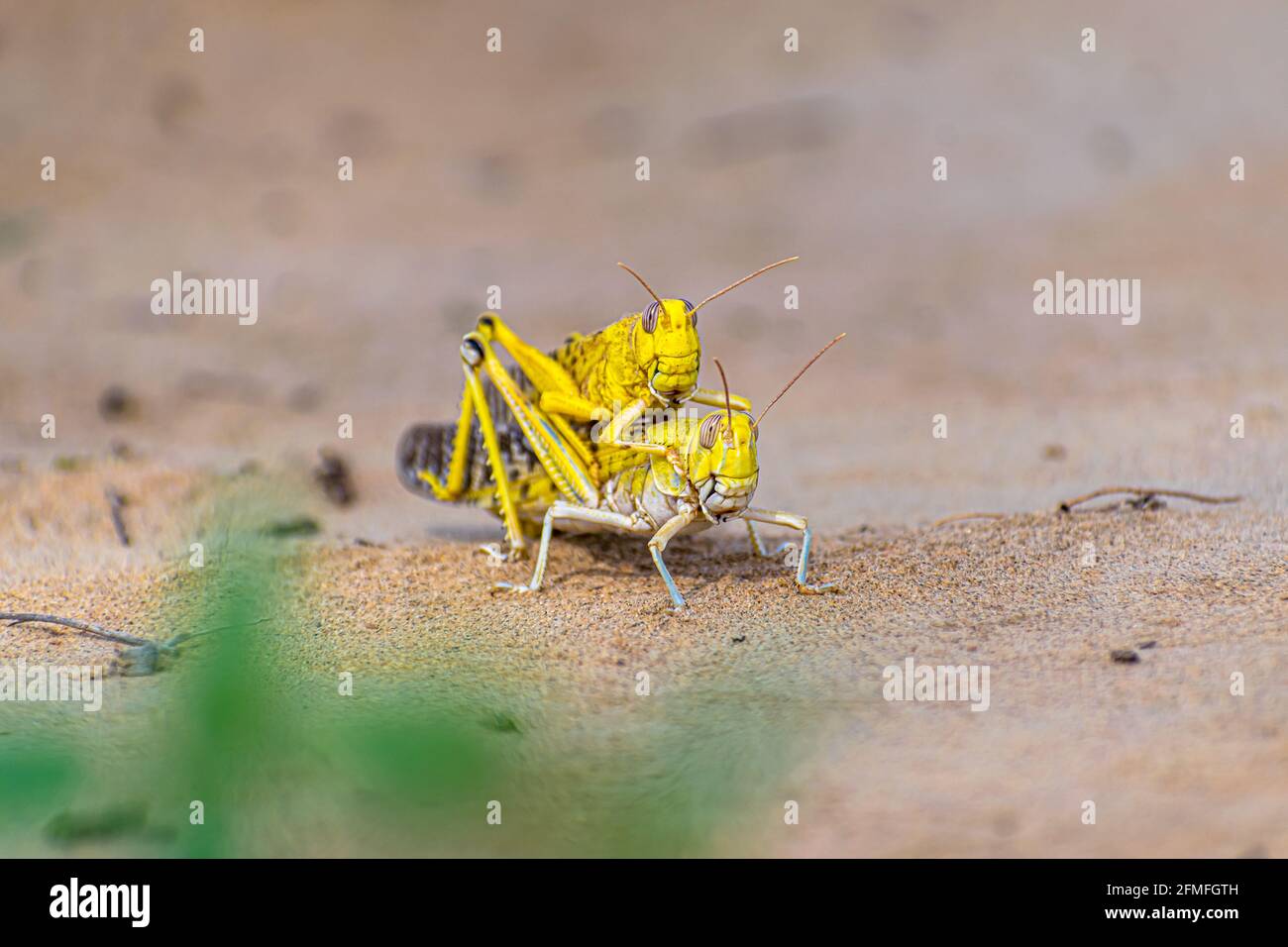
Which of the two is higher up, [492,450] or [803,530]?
[492,450]

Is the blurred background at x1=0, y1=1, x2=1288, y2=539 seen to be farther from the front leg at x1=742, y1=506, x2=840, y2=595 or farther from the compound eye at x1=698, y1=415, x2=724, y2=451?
the compound eye at x1=698, y1=415, x2=724, y2=451

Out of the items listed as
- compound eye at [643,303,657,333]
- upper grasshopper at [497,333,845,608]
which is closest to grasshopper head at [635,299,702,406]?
compound eye at [643,303,657,333]

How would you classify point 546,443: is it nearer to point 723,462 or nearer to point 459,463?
point 459,463

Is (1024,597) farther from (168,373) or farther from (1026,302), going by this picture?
(168,373)

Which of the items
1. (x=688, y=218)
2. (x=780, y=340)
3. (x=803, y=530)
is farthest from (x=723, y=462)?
(x=688, y=218)

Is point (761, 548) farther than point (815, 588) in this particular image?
Yes

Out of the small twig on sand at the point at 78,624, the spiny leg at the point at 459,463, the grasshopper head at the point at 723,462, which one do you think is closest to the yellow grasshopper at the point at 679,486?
the grasshopper head at the point at 723,462

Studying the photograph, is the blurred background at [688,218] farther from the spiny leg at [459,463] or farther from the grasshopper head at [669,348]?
the grasshopper head at [669,348]
